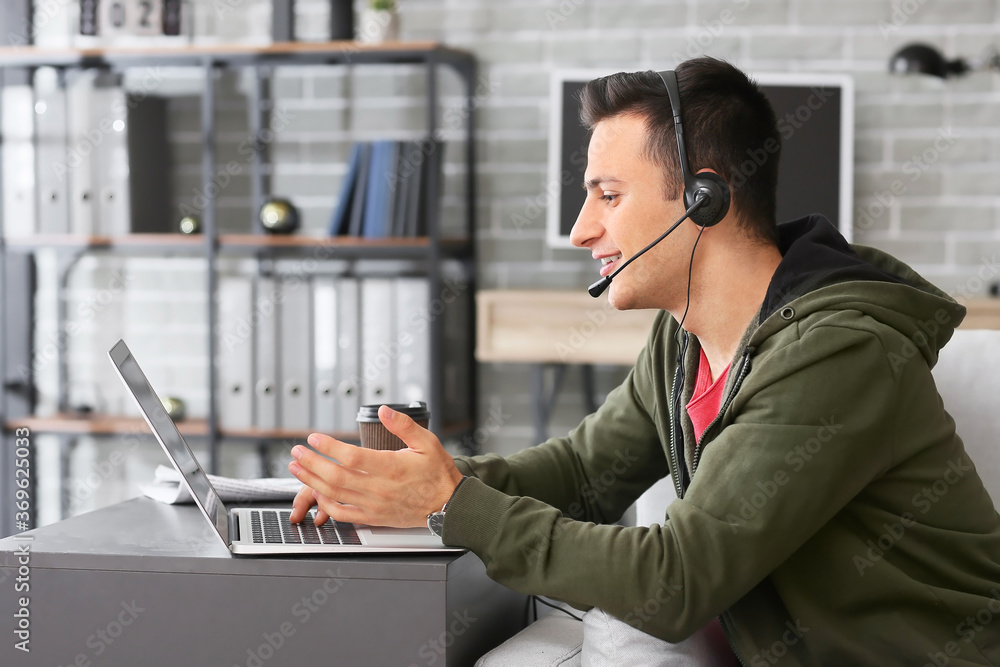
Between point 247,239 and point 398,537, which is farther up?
point 247,239

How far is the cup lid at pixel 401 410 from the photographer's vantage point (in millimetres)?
1194

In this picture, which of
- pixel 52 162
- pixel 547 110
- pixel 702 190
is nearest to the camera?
pixel 702 190

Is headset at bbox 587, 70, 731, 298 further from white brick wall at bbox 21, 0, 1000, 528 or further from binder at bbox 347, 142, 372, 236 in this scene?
white brick wall at bbox 21, 0, 1000, 528

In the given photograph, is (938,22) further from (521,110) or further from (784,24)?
(521,110)

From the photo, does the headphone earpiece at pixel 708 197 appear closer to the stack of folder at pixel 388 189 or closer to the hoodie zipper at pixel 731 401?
the hoodie zipper at pixel 731 401

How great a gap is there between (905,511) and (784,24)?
6.86 ft

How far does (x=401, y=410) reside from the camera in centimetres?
124

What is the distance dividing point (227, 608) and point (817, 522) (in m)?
0.59

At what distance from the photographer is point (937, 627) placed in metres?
1.04

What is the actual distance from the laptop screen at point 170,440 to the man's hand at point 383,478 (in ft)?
0.36

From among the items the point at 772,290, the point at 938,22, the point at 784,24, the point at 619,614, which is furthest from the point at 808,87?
the point at 619,614
